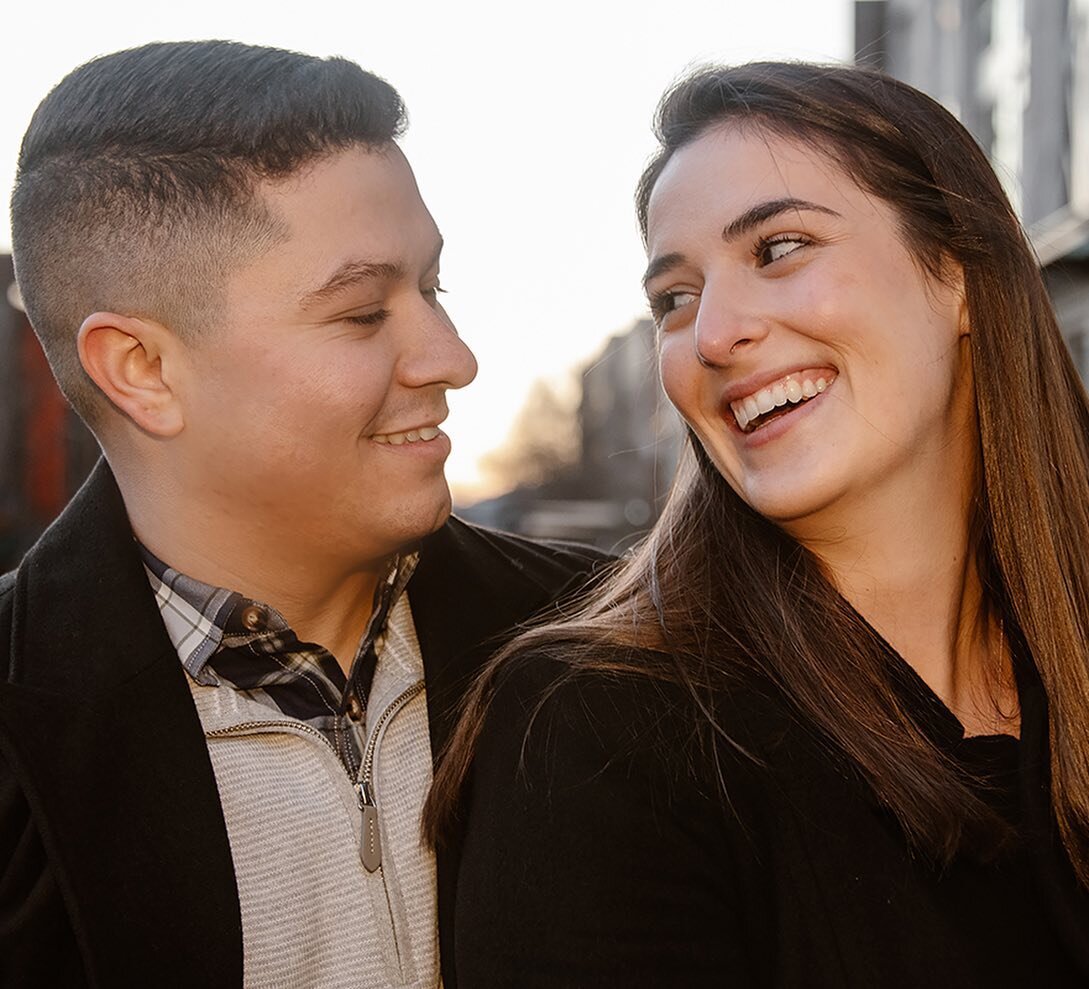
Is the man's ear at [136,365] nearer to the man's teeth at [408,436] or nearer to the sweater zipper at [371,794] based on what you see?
the man's teeth at [408,436]

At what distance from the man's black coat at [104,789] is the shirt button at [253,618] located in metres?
0.16

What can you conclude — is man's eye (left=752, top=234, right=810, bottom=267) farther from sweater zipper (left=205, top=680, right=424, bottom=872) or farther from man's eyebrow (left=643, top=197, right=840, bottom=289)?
sweater zipper (left=205, top=680, right=424, bottom=872)

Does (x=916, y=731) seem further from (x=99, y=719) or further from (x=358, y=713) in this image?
(x=99, y=719)

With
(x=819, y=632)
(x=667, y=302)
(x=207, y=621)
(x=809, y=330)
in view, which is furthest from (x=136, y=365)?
(x=819, y=632)

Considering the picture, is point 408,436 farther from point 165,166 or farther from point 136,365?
point 165,166

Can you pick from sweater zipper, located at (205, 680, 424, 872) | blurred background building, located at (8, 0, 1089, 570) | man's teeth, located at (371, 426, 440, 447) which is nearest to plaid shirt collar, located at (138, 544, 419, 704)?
sweater zipper, located at (205, 680, 424, 872)

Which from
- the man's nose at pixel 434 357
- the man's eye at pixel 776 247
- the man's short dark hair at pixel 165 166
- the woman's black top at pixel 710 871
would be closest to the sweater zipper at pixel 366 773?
the woman's black top at pixel 710 871

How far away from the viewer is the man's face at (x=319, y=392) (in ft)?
7.87

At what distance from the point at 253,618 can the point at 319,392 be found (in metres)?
0.42

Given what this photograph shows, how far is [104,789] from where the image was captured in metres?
2.05

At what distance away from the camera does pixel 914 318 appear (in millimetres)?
2248

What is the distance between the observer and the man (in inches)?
83.6

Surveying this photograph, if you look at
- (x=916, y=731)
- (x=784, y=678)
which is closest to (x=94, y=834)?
(x=784, y=678)

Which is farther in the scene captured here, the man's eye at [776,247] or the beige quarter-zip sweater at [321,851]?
the man's eye at [776,247]
